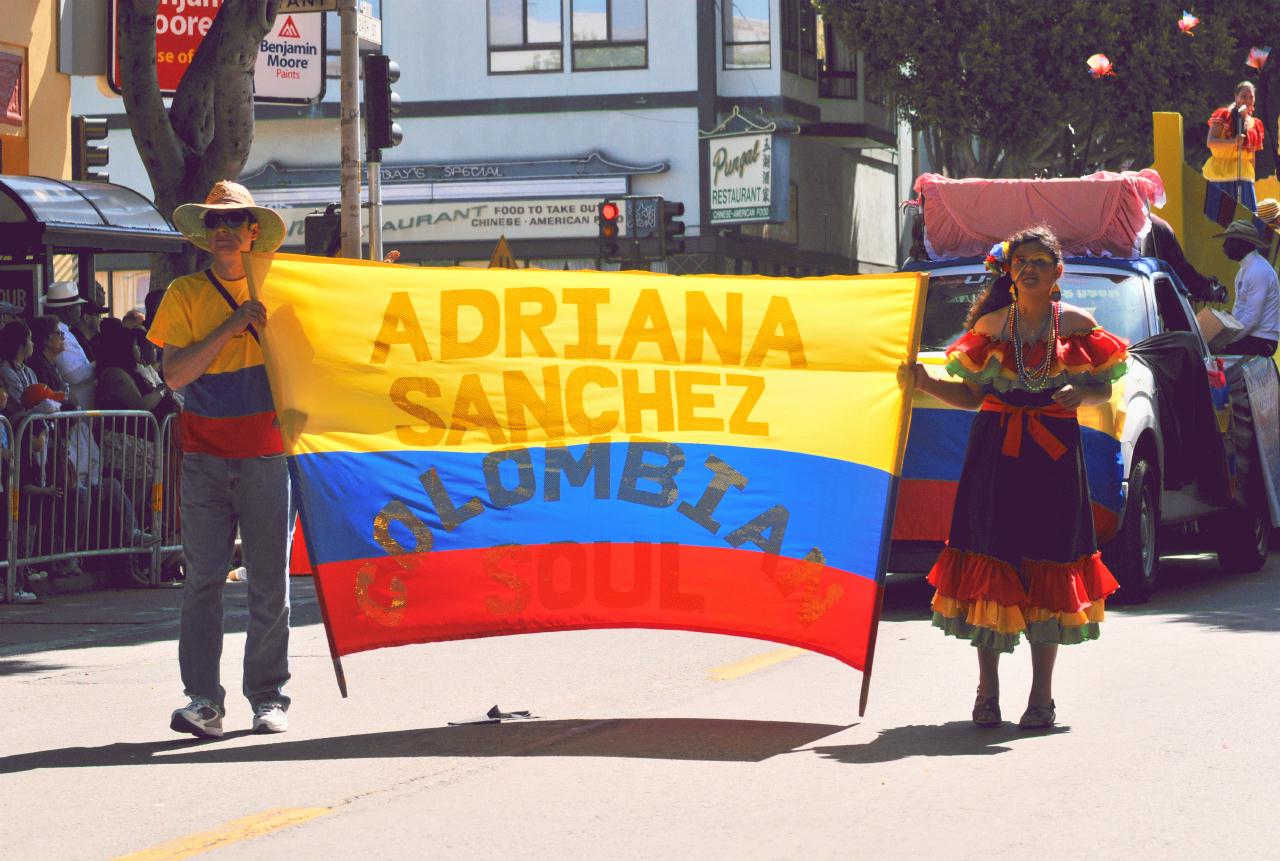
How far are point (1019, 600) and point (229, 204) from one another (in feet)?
10.5

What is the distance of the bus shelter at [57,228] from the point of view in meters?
17.5

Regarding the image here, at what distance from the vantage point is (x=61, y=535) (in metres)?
13.9

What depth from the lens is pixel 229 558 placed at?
27.0 ft

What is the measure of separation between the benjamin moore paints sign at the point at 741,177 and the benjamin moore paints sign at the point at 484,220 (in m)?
2.22

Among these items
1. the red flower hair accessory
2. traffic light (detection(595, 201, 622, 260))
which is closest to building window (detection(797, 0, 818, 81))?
traffic light (detection(595, 201, 622, 260))

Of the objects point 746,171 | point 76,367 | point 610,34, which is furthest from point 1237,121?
point 610,34

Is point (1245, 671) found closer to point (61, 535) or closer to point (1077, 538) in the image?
point (1077, 538)

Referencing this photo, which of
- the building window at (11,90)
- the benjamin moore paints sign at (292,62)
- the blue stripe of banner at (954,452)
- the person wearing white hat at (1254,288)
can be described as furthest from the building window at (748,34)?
the blue stripe of banner at (954,452)

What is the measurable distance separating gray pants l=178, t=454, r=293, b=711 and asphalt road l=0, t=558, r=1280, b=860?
0.84 ft

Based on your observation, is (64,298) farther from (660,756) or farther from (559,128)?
(559,128)

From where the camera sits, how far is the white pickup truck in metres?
11.6

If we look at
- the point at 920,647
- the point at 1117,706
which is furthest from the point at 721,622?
the point at 920,647

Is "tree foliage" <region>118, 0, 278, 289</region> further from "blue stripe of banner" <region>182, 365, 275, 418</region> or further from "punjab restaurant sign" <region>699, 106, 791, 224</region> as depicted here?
"punjab restaurant sign" <region>699, 106, 791, 224</region>

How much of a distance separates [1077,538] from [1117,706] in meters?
0.83
